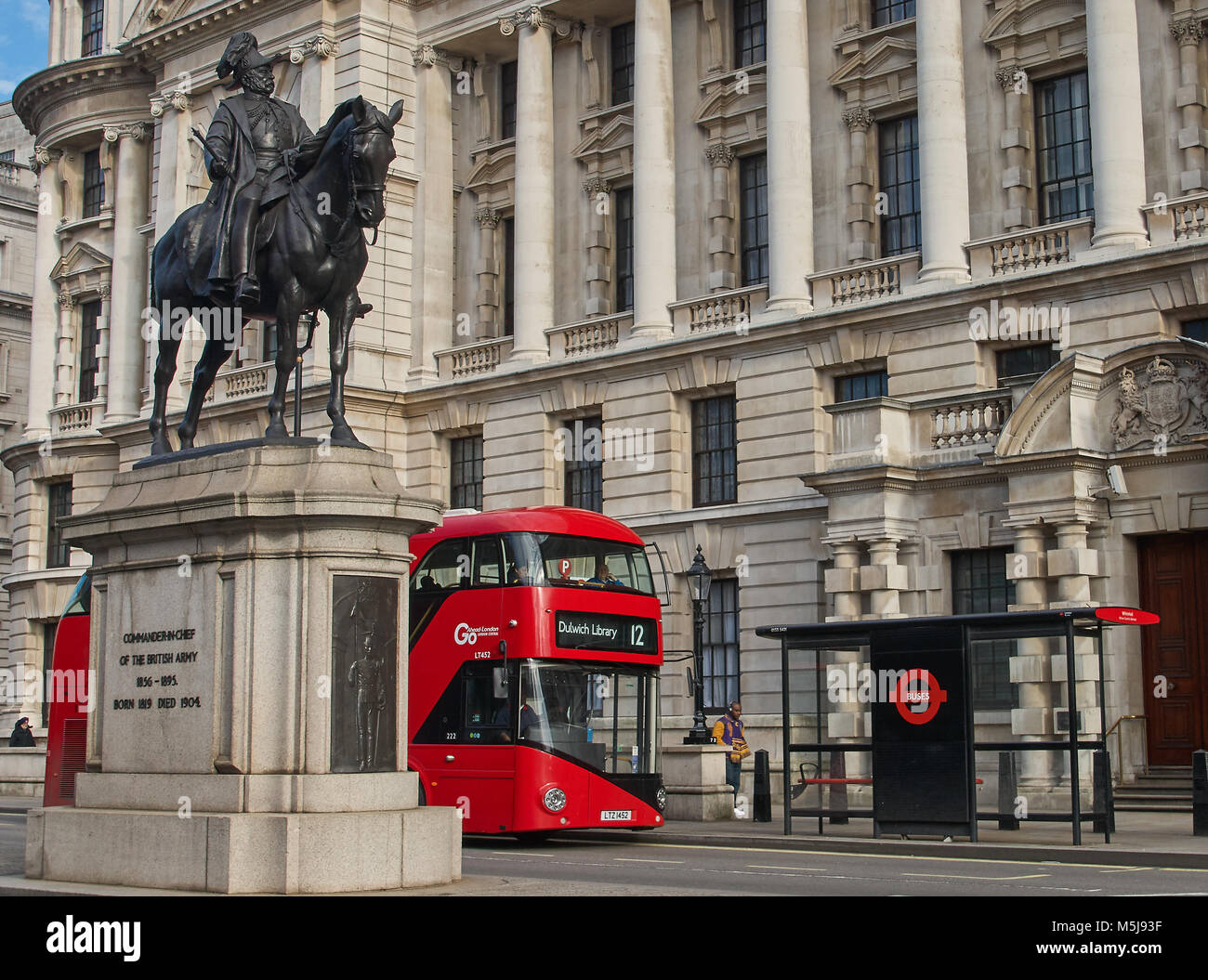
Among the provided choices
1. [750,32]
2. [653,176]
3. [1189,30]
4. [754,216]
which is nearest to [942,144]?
[1189,30]

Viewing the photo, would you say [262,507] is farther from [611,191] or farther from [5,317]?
[5,317]

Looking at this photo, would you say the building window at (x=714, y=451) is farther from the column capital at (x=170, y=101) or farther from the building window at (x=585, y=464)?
the column capital at (x=170, y=101)

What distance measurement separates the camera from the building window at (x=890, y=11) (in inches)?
1373

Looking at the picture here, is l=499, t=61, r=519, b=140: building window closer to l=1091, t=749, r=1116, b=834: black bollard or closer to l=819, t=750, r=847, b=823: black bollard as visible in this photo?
l=819, t=750, r=847, b=823: black bollard

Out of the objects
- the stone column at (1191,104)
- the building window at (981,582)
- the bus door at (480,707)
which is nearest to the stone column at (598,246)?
the building window at (981,582)

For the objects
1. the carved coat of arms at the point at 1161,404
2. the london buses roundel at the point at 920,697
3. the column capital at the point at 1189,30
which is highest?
the column capital at the point at 1189,30

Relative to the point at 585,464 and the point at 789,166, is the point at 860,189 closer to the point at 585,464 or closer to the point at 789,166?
the point at 789,166

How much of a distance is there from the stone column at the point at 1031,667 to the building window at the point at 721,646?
894cm

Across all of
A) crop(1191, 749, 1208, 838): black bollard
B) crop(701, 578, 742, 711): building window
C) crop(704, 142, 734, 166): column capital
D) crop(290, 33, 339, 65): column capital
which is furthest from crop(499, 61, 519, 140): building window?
crop(1191, 749, 1208, 838): black bollard

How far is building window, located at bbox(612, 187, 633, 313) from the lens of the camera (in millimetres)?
39781

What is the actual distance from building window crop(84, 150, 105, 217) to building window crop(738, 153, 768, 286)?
80.9 feet

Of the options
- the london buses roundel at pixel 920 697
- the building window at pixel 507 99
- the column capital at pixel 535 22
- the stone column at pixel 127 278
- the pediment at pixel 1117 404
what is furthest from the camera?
the stone column at pixel 127 278

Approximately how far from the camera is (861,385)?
33500 mm

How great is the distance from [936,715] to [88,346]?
38.7 m
